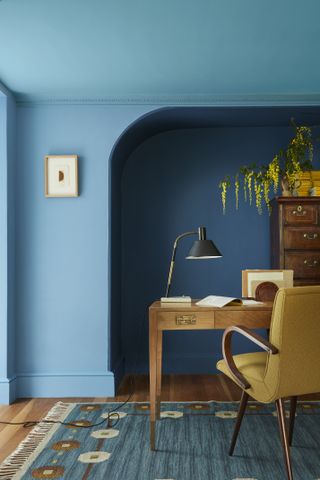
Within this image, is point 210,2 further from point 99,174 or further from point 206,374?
point 206,374

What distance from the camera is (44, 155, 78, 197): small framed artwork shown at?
4027 millimetres

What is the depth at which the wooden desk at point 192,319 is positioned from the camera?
2.73 metres

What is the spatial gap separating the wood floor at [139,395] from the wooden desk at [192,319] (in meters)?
0.92

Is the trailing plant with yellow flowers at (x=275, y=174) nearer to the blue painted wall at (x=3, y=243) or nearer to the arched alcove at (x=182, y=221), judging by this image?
the arched alcove at (x=182, y=221)

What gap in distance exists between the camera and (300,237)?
4.09 meters

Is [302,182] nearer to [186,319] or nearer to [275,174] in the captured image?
[275,174]

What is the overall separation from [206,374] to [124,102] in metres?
2.60

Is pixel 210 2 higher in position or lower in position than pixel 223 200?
higher

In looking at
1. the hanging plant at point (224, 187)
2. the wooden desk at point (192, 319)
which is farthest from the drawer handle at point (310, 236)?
the wooden desk at point (192, 319)

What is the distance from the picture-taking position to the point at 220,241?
474cm

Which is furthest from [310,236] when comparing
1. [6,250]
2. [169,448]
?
[6,250]

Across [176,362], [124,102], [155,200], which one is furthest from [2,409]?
[124,102]

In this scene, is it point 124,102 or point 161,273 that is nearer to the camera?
point 124,102

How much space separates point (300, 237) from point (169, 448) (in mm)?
Answer: 2124
